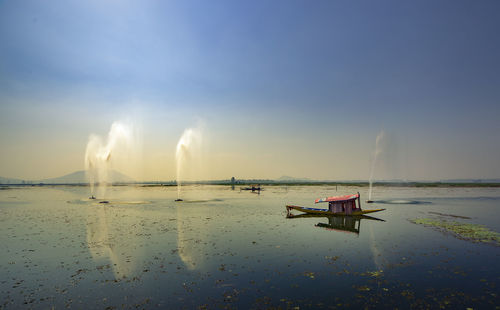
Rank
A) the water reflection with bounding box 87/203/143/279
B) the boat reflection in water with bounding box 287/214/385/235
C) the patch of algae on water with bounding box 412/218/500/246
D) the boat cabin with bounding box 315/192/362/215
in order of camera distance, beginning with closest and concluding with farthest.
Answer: the water reflection with bounding box 87/203/143/279
the patch of algae on water with bounding box 412/218/500/246
the boat reflection in water with bounding box 287/214/385/235
the boat cabin with bounding box 315/192/362/215

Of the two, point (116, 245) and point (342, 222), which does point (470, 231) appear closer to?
point (342, 222)

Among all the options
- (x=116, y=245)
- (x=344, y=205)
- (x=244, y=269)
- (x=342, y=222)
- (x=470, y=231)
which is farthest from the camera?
(x=344, y=205)

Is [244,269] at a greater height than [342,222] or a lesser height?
greater

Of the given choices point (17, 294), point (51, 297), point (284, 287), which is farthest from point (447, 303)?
point (17, 294)

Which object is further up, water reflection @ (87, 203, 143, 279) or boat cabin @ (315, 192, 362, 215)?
boat cabin @ (315, 192, 362, 215)

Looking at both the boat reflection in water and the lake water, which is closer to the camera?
the lake water

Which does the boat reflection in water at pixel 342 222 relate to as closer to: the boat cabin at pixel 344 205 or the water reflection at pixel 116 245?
the boat cabin at pixel 344 205

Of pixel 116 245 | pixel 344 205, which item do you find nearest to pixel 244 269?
pixel 116 245

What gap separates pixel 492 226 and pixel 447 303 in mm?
29681

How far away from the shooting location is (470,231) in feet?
94.6

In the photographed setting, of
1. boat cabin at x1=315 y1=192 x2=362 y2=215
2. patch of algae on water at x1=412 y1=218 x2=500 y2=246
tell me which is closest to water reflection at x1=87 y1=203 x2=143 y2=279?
boat cabin at x1=315 y1=192 x2=362 y2=215

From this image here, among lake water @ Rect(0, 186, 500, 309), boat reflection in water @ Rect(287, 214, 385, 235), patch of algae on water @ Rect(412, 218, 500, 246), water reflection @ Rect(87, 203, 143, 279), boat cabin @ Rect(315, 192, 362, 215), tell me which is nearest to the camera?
lake water @ Rect(0, 186, 500, 309)

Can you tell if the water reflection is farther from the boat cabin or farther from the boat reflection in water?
the boat cabin

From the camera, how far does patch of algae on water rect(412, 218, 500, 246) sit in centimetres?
2523
